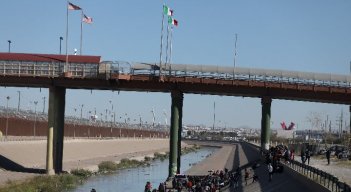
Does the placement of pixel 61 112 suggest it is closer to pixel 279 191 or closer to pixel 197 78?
pixel 197 78

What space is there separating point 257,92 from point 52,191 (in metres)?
23.4

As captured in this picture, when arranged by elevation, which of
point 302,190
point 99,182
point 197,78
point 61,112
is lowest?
point 99,182

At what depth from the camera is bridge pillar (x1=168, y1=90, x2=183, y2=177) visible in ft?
196

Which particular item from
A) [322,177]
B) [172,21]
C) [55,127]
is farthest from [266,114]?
[322,177]

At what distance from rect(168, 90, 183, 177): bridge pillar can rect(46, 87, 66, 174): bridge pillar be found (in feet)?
41.0

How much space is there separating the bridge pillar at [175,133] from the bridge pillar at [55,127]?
12484 mm

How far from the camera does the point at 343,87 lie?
61.7 metres

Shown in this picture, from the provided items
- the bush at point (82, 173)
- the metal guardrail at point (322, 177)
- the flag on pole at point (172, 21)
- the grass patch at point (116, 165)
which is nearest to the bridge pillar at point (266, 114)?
the flag on pole at point (172, 21)

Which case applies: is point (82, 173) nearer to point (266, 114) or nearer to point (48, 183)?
point (48, 183)

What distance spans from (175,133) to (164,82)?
5.37 m

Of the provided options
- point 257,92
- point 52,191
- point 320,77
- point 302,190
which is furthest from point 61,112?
point 302,190

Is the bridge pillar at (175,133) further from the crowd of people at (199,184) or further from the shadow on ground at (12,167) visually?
the shadow on ground at (12,167)

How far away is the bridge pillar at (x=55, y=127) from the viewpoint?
62.8 m

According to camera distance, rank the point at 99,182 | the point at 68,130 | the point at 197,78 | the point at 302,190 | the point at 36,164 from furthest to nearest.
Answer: the point at 68,130, the point at 36,164, the point at 99,182, the point at 197,78, the point at 302,190
